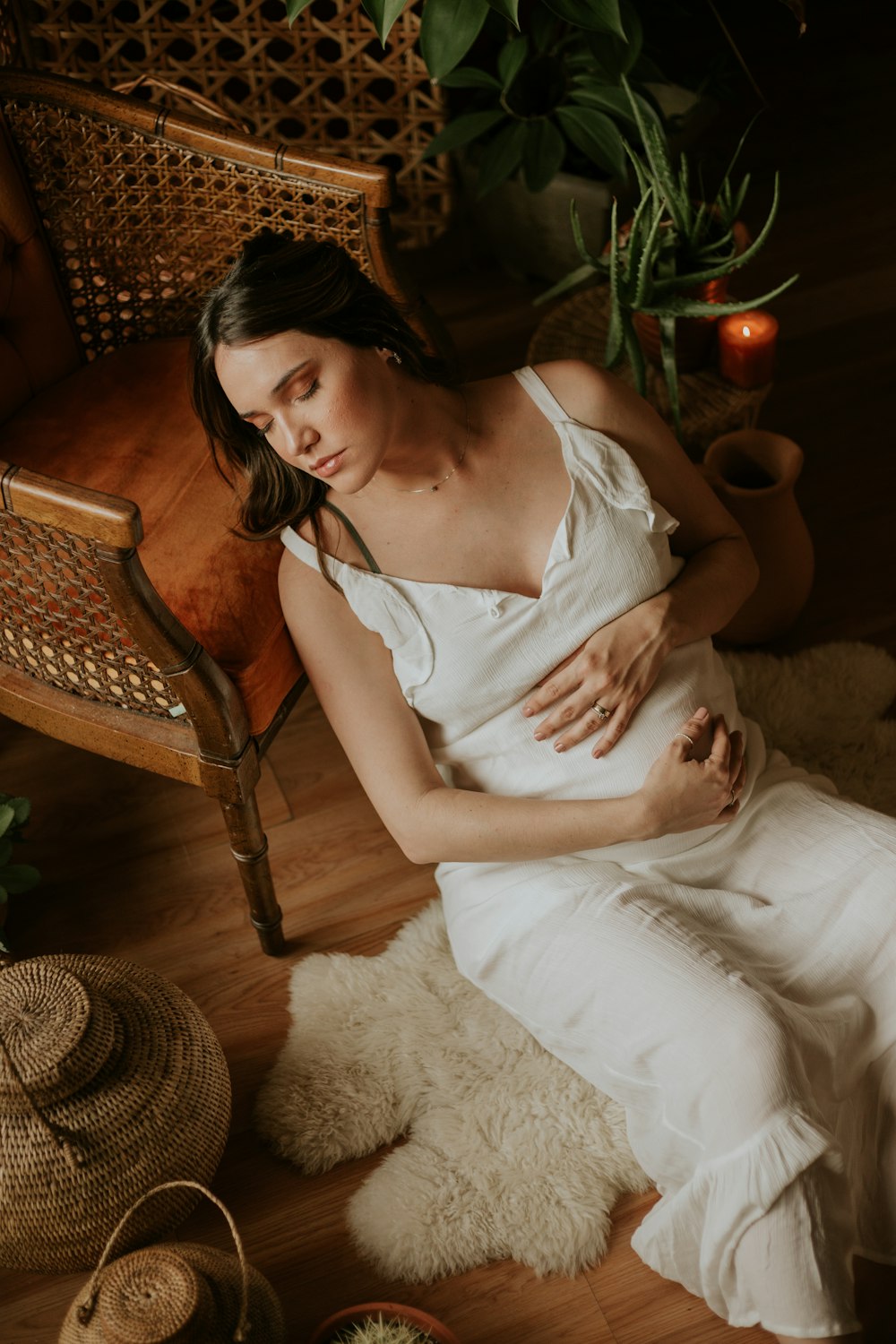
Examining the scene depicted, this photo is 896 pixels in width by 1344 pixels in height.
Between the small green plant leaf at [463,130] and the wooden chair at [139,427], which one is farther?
the small green plant leaf at [463,130]

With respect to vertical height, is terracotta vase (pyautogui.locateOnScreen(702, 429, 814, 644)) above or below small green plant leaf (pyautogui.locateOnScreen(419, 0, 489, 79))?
below

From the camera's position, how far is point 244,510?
4.88ft

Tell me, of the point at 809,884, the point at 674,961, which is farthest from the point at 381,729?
the point at 809,884

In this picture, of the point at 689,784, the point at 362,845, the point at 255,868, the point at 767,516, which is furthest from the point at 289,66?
the point at 689,784

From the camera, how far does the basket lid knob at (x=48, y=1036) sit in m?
1.36

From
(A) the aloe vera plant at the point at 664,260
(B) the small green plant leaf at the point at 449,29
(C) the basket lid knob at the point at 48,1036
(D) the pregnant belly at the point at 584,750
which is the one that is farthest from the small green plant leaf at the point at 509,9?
(C) the basket lid knob at the point at 48,1036

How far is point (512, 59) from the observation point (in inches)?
93.8

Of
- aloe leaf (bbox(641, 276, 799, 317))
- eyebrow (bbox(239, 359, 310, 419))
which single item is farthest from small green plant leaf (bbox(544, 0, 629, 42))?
eyebrow (bbox(239, 359, 310, 419))

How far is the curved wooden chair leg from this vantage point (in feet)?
5.33

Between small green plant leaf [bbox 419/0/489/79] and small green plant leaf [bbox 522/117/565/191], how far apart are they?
54 centimetres

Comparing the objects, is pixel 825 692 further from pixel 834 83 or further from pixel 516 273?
pixel 834 83

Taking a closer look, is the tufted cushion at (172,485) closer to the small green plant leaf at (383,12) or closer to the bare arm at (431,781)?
the bare arm at (431,781)

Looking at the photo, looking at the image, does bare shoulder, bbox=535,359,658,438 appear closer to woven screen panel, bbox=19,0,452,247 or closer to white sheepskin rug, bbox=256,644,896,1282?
white sheepskin rug, bbox=256,644,896,1282

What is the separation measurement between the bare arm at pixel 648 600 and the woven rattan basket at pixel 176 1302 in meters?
0.67
